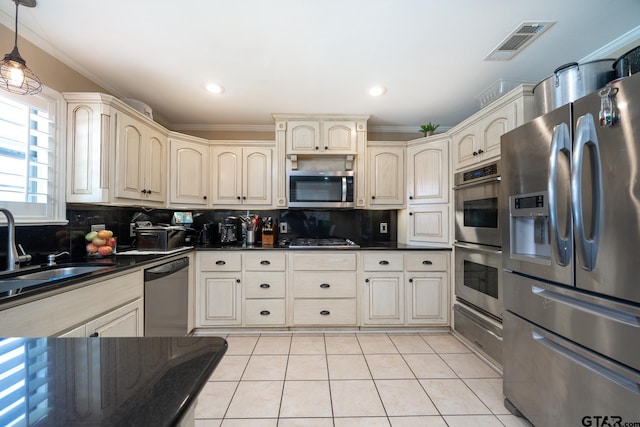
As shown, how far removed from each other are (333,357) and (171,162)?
8.08 feet

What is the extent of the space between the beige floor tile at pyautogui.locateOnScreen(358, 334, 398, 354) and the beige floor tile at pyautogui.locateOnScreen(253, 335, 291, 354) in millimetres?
684

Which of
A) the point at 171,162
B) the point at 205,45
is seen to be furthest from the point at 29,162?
the point at 205,45

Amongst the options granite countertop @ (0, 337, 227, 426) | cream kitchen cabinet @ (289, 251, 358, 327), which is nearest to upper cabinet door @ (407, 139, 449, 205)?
cream kitchen cabinet @ (289, 251, 358, 327)

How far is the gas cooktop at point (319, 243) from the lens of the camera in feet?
8.50

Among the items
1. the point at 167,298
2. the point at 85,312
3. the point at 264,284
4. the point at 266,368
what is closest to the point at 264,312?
the point at 264,284

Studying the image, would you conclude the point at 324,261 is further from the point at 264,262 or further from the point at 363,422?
the point at 363,422

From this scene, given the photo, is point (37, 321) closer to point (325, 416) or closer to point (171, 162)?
point (325, 416)

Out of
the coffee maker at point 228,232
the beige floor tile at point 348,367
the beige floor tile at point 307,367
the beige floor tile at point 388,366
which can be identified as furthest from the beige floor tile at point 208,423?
the coffee maker at point 228,232

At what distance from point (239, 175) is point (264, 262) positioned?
1080 millimetres

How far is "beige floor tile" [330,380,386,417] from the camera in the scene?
1518 millimetres

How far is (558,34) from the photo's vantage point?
1654 millimetres

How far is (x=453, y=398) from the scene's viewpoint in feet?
5.41

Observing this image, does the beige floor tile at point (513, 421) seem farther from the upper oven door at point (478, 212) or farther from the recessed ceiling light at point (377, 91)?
the recessed ceiling light at point (377, 91)

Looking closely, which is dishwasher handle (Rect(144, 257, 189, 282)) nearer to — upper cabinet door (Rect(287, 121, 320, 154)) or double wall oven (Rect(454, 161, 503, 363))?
upper cabinet door (Rect(287, 121, 320, 154))
